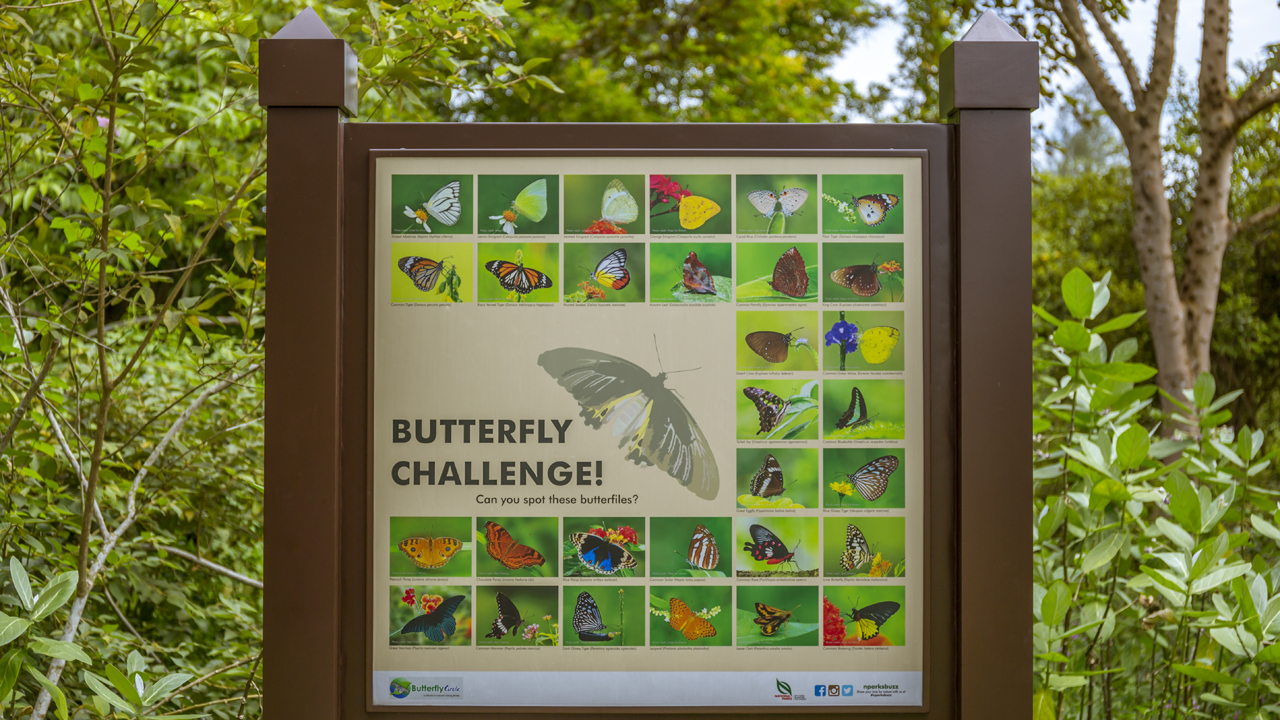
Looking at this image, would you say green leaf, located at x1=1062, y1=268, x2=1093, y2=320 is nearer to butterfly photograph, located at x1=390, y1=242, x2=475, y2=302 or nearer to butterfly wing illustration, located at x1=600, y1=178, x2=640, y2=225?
butterfly wing illustration, located at x1=600, y1=178, x2=640, y2=225

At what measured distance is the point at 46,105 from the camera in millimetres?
1995

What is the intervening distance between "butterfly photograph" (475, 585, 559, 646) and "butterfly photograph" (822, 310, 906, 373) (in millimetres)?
704

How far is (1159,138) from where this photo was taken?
3.65 m

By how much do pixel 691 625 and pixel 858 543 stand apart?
0.36 meters

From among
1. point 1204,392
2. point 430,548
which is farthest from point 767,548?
point 1204,392

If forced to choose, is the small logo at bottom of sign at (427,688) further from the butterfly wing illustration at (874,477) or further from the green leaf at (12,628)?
the butterfly wing illustration at (874,477)

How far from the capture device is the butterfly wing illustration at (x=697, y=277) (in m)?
1.44

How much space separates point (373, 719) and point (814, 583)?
2.87ft

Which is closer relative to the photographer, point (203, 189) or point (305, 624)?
point (305, 624)

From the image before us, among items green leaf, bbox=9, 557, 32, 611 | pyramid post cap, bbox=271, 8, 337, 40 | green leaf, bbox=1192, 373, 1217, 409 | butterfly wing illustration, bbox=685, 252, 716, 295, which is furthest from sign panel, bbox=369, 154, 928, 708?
green leaf, bbox=1192, 373, 1217, 409

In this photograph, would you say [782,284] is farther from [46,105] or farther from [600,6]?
[600,6]

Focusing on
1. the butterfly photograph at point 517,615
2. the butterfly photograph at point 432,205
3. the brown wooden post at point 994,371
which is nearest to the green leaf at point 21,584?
the butterfly photograph at point 517,615

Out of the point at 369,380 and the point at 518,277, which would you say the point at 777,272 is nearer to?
the point at 518,277

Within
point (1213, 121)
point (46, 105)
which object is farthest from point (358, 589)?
point (1213, 121)
